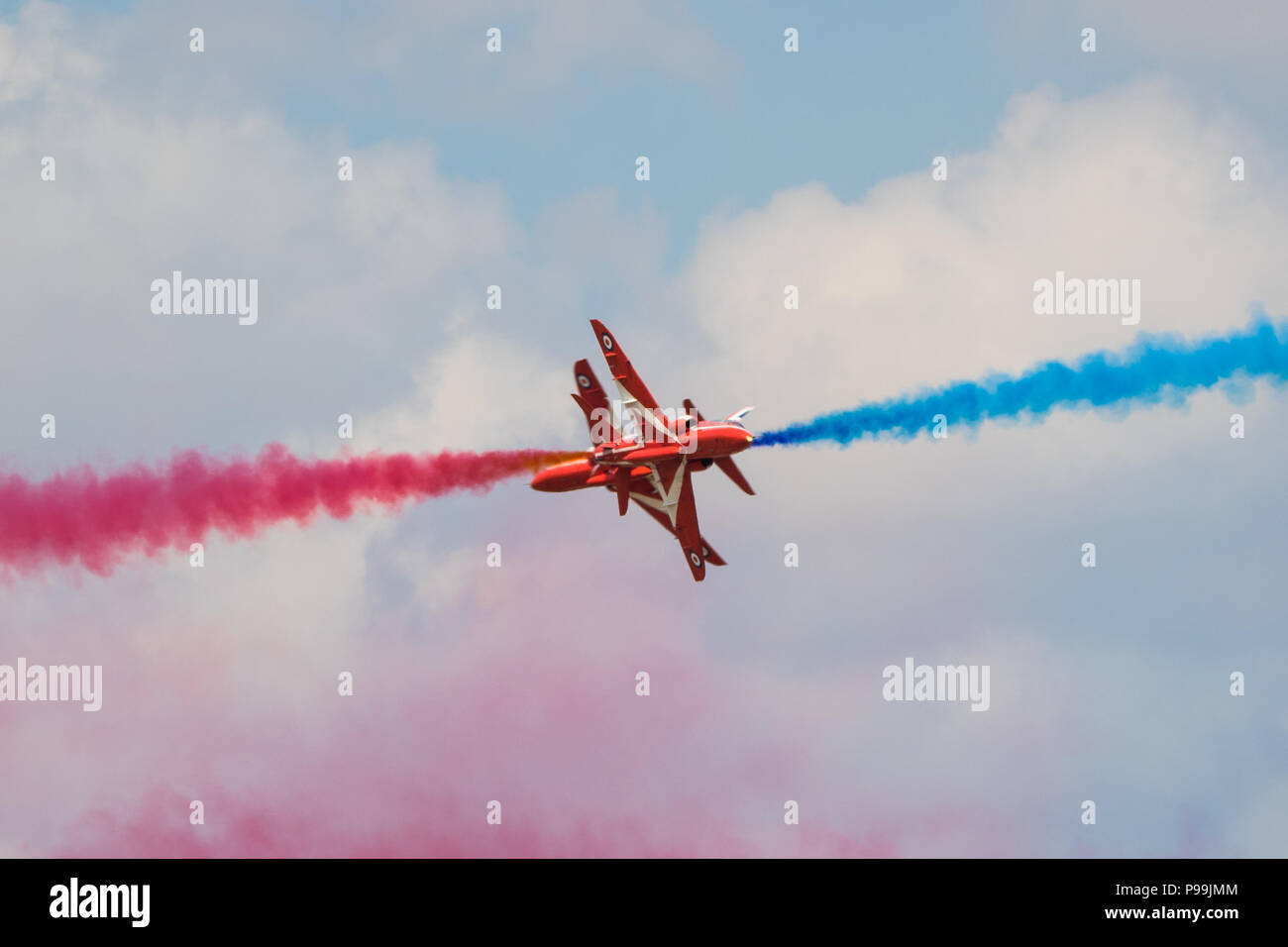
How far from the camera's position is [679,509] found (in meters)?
91.9

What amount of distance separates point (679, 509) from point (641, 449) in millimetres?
4324

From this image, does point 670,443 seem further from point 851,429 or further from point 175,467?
point 175,467

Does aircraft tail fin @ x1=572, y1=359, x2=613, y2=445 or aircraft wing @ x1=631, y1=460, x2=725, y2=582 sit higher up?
aircraft tail fin @ x1=572, y1=359, x2=613, y2=445

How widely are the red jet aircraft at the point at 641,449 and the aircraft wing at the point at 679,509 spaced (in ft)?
0.12

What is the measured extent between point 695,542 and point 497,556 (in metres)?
7.80

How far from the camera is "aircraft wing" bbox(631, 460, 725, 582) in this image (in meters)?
89.9

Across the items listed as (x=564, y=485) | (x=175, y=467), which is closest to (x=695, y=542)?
(x=564, y=485)

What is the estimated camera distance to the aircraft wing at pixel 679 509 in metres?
89.9

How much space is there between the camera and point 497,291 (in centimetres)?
9188

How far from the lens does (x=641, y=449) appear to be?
290 ft

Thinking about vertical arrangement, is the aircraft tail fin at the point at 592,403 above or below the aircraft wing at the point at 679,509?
above

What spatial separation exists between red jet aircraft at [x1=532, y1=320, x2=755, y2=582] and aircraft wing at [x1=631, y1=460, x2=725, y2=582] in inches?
1.5

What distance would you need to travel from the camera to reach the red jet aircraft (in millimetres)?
→ 87000
